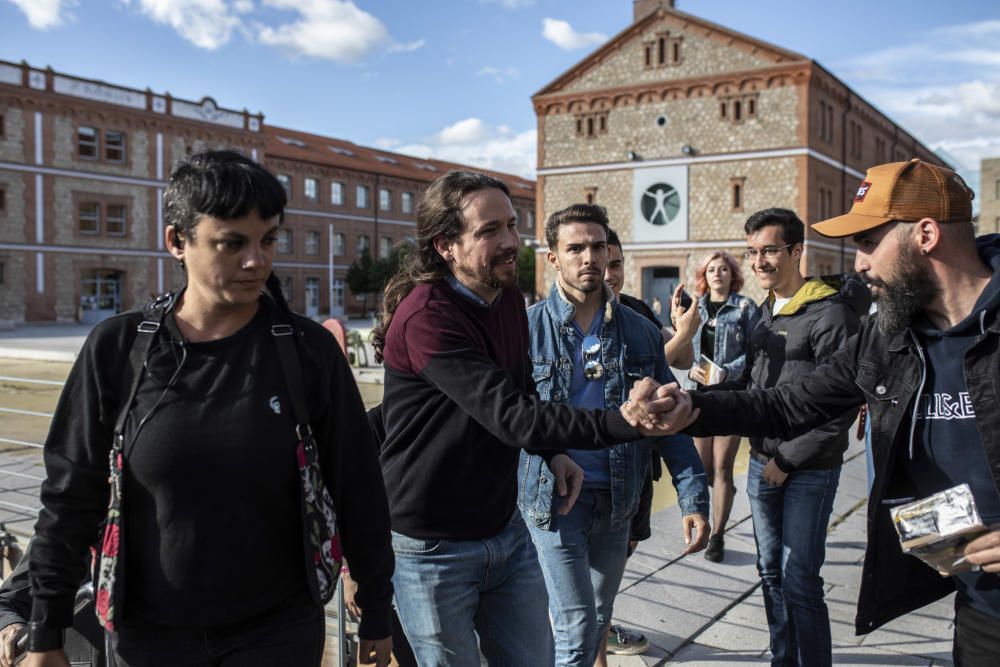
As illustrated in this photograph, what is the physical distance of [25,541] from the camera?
4.85 metres

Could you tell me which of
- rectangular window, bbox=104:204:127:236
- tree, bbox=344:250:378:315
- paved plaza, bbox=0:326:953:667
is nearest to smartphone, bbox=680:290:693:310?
paved plaza, bbox=0:326:953:667

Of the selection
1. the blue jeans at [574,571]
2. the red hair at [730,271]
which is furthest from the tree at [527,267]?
the blue jeans at [574,571]

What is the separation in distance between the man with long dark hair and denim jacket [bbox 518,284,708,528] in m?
0.50

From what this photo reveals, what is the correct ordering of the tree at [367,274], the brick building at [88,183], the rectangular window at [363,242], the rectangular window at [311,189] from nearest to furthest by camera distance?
the brick building at [88,183] < the tree at [367,274] < the rectangular window at [311,189] < the rectangular window at [363,242]

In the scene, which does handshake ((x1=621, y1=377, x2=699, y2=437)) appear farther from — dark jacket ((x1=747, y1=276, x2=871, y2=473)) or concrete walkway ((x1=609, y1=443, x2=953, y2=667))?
concrete walkway ((x1=609, y1=443, x2=953, y2=667))

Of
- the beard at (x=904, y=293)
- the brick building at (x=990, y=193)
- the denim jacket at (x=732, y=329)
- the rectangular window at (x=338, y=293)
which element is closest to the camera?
the beard at (x=904, y=293)

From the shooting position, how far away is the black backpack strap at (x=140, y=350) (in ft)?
6.78

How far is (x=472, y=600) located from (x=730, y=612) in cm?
276

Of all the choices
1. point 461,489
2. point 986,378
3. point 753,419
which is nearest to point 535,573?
point 461,489

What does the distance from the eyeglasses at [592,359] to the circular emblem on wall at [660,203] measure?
33730 millimetres

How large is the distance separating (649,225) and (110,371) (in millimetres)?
35747

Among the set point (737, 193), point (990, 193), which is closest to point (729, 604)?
point (737, 193)

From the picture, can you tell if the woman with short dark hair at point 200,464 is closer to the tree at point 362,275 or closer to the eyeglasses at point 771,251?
the eyeglasses at point 771,251

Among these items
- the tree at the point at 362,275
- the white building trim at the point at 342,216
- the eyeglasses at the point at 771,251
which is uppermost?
the white building trim at the point at 342,216
